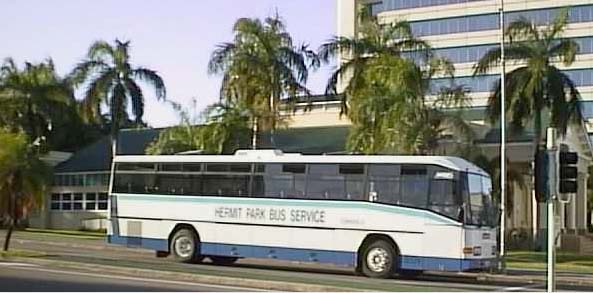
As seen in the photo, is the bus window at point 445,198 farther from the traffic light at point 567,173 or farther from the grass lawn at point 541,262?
the grass lawn at point 541,262

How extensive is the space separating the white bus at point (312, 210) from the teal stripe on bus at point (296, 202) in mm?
29

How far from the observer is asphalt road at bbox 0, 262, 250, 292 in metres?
19.9

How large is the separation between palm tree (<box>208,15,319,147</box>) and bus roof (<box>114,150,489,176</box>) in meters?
15.5

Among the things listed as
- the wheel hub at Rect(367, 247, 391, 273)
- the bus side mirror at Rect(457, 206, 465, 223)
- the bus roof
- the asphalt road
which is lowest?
the asphalt road

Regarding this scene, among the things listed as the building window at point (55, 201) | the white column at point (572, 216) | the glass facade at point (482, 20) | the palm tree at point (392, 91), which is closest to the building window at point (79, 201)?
the building window at point (55, 201)

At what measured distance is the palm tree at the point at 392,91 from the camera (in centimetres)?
4009

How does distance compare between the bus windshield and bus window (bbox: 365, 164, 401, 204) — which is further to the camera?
bus window (bbox: 365, 164, 401, 204)

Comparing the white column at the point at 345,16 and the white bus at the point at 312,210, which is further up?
the white column at the point at 345,16

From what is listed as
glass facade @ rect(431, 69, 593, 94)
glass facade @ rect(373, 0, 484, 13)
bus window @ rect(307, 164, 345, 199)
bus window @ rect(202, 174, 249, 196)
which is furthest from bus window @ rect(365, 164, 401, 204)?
glass facade @ rect(373, 0, 484, 13)

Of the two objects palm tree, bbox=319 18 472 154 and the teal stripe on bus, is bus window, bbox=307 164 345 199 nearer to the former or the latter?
the teal stripe on bus

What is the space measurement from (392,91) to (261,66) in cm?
804

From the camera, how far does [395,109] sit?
40156mm

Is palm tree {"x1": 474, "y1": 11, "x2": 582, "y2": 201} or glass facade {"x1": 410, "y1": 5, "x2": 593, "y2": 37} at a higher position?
glass facade {"x1": 410, "y1": 5, "x2": 593, "y2": 37}

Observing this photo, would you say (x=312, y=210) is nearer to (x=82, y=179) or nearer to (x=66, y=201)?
(x=82, y=179)
